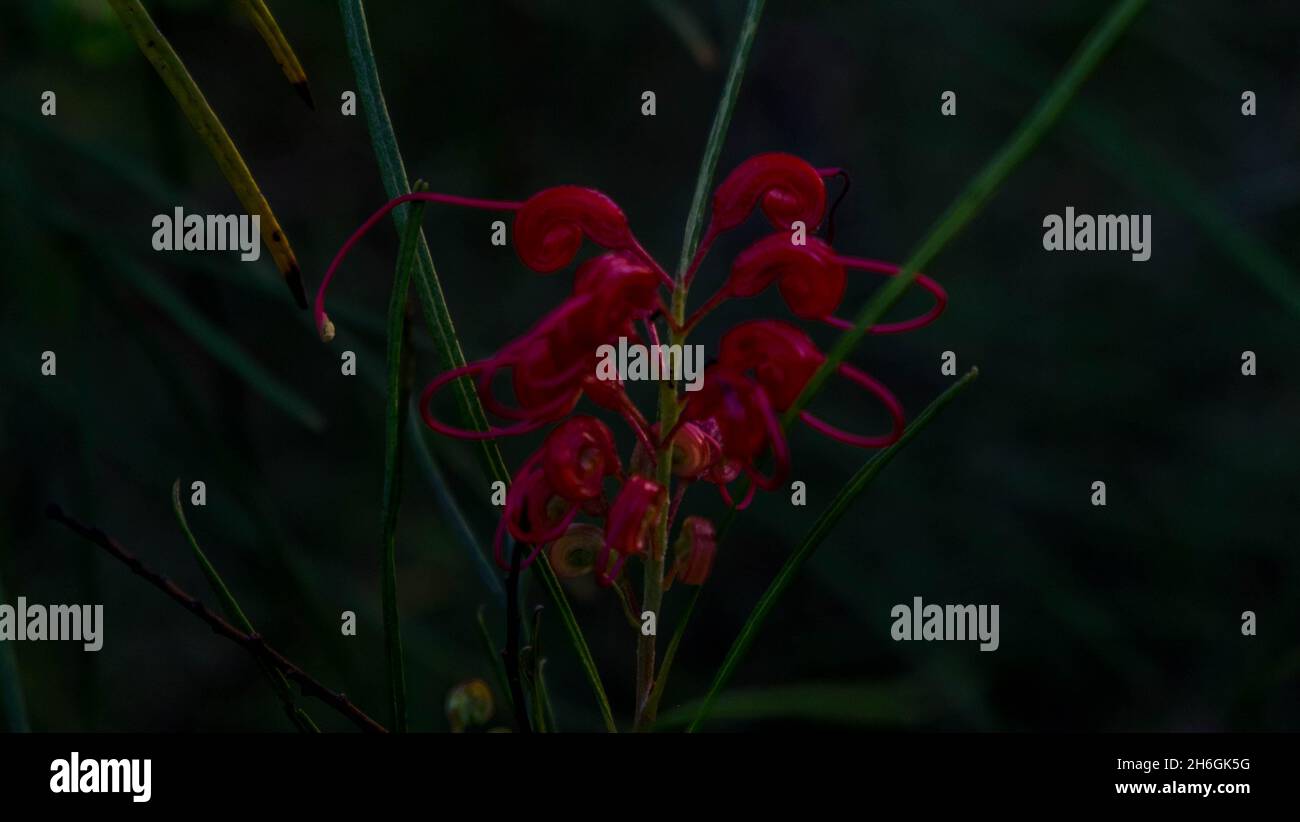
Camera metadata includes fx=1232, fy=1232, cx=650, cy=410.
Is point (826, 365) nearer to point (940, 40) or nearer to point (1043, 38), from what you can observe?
point (1043, 38)

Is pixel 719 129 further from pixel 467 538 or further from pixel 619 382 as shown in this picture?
pixel 467 538

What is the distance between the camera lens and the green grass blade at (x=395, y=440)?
416 mm

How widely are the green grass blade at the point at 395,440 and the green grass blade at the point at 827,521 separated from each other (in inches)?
5.0

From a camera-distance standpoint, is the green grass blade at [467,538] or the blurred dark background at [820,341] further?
the blurred dark background at [820,341]

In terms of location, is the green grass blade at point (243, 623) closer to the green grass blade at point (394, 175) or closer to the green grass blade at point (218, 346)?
the green grass blade at point (394, 175)

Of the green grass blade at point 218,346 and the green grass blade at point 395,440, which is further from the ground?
the green grass blade at point 218,346

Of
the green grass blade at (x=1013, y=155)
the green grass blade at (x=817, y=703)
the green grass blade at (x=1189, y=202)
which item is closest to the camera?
the green grass blade at (x=1013, y=155)

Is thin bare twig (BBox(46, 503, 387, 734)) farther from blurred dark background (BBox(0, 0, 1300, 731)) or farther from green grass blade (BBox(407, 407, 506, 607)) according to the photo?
blurred dark background (BBox(0, 0, 1300, 731))

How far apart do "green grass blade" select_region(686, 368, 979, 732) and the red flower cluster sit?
0.01 meters

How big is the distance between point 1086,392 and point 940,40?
25.2 inches

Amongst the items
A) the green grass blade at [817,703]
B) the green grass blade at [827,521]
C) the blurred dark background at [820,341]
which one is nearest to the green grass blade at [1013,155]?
the green grass blade at [827,521]

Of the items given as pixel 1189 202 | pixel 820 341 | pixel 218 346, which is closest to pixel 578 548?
pixel 218 346

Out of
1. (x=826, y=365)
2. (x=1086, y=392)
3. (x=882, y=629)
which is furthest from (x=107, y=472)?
(x=826, y=365)

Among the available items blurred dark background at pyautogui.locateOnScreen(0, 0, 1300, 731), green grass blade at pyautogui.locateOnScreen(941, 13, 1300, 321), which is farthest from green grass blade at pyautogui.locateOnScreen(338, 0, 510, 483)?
blurred dark background at pyautogui.locateOnScreen(0, 0, 1300, 731)
